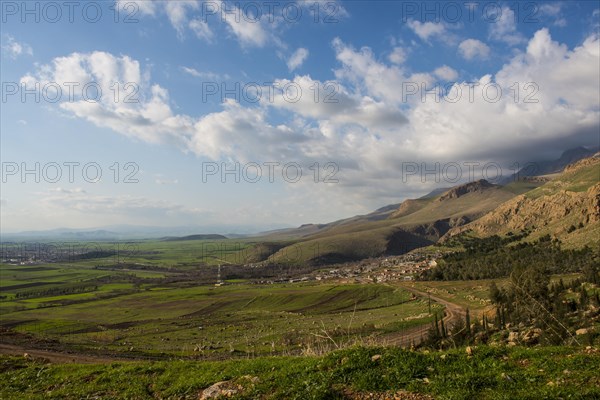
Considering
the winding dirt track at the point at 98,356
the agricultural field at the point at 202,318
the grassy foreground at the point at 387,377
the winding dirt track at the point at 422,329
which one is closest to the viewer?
the grassy foreground at the point at 387,377

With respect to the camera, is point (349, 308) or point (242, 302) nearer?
point (349, 308)

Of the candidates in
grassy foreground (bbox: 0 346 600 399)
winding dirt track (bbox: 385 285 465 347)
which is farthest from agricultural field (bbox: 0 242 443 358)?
grassy foreground (bbox: 0 346 600 399)

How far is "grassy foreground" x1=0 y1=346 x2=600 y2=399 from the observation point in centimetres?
1040

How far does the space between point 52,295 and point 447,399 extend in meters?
180

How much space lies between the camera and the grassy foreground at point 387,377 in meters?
10.4

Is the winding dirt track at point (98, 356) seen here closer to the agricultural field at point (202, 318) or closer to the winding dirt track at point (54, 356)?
the winding dirt track at point (54, 356)

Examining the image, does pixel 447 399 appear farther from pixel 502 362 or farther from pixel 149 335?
pixel 149 335

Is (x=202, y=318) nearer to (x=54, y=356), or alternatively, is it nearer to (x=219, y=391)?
(x=54, y=356)

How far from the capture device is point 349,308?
9756 cm

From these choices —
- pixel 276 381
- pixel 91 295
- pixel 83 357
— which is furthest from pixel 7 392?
pixel 91 295

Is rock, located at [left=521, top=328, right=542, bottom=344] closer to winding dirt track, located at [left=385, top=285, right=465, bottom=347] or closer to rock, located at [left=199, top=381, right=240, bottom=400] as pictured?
winding dirt track, located at [left=385, top=285, right=465, bottom=347]

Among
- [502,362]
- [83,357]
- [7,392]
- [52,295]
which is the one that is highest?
[502,362]

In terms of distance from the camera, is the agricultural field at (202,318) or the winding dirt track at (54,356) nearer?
the winding dirt track at (54,356)

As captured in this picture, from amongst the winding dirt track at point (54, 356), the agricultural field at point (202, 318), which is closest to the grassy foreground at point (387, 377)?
the winding dirt track at point (54, 356)
